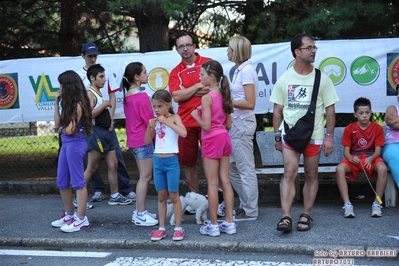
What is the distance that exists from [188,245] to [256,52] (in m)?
3.53

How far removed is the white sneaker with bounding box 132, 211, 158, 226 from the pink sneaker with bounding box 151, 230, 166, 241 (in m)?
0.61

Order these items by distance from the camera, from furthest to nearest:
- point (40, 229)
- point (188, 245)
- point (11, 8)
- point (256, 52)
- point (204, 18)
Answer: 1. point (11, 8)
2. point (204, 18)
3. point (256, 52)
4. point (40, 229)
5. point (188, 245)

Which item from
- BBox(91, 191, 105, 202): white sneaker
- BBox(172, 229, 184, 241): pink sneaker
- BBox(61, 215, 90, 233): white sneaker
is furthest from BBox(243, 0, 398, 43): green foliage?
BBox(61, 215, 90, 233): white sneaker

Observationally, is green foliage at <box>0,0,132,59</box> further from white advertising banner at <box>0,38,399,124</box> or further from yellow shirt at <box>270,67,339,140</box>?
yellow shirt at <box>270,67,339,140</box>

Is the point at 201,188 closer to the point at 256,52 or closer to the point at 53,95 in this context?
the point at 256,52

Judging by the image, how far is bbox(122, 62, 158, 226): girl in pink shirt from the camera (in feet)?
22.2

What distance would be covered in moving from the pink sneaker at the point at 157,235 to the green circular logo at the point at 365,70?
145 inches

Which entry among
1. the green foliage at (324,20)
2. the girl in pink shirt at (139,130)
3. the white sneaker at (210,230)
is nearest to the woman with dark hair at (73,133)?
the girl in pink shirt at (139,130)

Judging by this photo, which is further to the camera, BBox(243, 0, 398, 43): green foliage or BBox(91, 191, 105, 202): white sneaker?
BBox(91, 191, 105, 202): white sneaker

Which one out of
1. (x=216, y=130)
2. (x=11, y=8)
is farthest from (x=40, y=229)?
(x=11, y=8)

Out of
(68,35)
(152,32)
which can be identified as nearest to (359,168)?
(152,32)

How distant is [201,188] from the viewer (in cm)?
866

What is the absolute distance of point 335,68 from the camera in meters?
8.28

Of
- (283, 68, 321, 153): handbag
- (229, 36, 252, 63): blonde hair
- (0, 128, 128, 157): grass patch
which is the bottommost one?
(0, 128, 128, 157): grass patch
